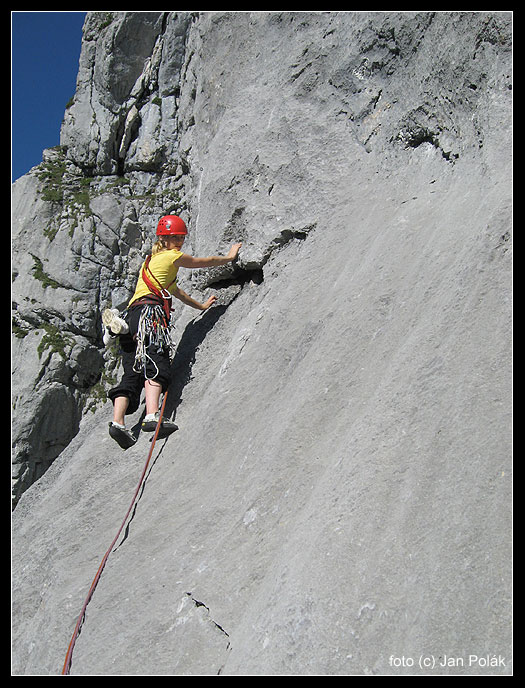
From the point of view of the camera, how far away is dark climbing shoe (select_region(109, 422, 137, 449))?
5.62 metres

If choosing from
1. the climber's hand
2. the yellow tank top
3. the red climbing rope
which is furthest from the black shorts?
the climber's hand

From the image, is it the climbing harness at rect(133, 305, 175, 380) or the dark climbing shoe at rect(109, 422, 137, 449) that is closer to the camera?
the dark climbing shoe at rect(109, 422, 137, 449)

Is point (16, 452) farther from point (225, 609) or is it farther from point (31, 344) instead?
point (225, 609)

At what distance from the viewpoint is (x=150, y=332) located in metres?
5.93

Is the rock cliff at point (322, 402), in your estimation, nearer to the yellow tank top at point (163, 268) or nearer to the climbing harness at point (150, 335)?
the climbing harness at point (150, 335)

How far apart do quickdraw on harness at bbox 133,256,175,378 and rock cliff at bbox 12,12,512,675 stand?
52 cm

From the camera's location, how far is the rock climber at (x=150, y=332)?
5.72 metres

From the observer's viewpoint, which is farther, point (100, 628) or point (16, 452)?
point (16, 452)

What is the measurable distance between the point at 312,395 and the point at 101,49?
Result: 2361cm

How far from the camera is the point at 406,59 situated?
609 centimetres

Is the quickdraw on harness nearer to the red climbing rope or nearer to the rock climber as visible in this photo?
the rock climber

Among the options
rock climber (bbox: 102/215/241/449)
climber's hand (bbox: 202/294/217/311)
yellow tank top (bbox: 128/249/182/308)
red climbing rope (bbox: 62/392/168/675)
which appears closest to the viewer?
red climbing rope (bbox: 62/392/168/675)

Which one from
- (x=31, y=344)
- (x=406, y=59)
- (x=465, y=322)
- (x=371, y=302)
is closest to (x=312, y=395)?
(x=371, y=302)

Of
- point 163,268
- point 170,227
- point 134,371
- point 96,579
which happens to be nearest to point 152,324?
point 134,371
